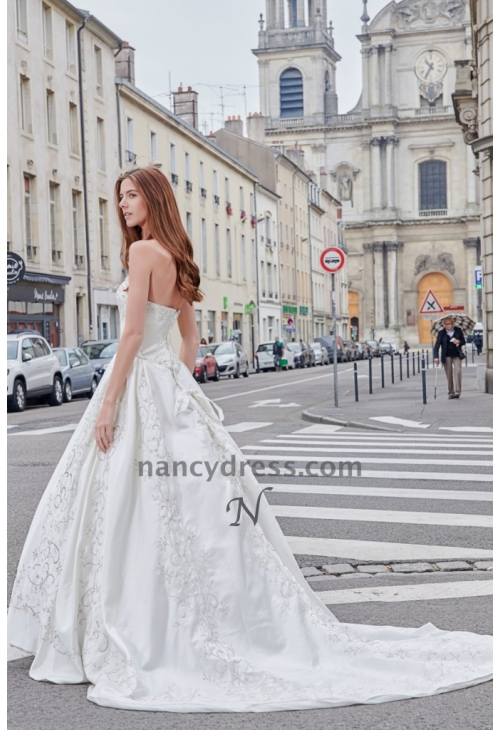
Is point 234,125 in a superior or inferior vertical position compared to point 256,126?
inferior

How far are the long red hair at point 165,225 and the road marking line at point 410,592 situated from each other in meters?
1.71

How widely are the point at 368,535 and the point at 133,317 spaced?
3.17 metres

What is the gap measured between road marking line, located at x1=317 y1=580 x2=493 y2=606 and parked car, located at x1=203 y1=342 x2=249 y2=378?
32082mm

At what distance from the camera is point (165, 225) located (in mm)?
4152

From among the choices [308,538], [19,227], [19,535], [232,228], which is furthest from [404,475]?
[232,228]

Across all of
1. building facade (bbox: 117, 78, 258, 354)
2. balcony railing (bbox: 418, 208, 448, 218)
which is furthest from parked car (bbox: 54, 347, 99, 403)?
balcony railing (bbox: 418, 208, 448, 218)

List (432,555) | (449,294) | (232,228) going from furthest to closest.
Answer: (449,294)
(232,228)
(432,555)

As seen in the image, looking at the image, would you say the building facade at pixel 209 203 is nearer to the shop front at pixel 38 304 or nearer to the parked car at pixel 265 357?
the parked car at pixel 265 357

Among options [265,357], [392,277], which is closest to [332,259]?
[265,357]

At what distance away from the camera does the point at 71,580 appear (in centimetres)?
385

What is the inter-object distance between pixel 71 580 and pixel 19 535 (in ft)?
10.1

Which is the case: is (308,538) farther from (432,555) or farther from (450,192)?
(450,192)

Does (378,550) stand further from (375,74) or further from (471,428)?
(375,74)

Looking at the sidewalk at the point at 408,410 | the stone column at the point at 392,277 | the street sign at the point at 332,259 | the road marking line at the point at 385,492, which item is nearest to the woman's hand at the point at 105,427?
the road marking line at the point at 385,492
